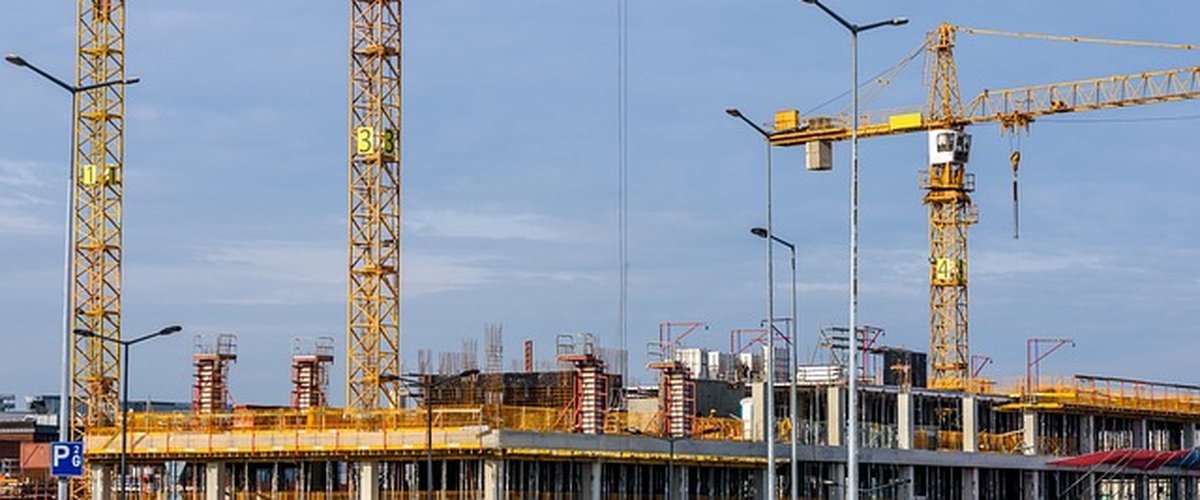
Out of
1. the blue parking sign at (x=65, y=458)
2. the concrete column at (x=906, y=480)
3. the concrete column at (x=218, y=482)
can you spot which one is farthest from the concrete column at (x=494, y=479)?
the concrete column at (x=906, y=480)

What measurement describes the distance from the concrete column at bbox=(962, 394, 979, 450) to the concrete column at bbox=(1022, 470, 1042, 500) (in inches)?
187

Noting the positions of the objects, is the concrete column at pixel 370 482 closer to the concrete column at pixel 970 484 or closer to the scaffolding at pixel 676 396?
the scaffolding at pixel 676 396

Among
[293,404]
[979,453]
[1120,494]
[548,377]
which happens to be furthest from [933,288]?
[293,404]

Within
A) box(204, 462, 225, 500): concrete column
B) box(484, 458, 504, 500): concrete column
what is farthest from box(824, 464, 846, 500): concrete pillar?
box(204, 462, 225, 500): concrete column

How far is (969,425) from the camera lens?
109688 millimetres

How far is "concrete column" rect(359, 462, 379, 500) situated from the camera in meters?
84.4

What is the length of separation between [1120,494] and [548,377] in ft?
129

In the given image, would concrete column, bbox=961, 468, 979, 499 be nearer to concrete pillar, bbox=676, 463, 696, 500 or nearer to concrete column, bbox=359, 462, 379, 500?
concrete pillar, bbox=676, 463, 696, 500

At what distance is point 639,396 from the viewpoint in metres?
106

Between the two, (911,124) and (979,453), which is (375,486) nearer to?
(979,453)

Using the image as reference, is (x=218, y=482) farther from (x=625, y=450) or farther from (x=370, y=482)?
(x=625, y=450)

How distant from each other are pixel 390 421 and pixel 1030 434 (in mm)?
43633

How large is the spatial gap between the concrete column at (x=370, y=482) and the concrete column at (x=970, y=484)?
1443 inches

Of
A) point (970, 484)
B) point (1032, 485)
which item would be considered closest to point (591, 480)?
point (970, 484)
